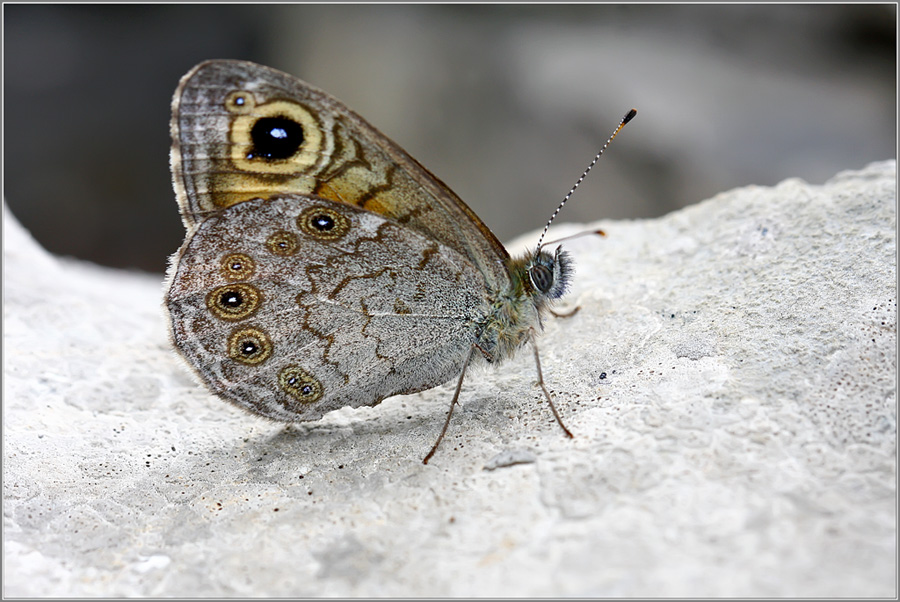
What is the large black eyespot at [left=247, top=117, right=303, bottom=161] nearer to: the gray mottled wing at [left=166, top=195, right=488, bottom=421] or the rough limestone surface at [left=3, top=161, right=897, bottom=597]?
the gray mottled wing at [left=166, top=195, right=488, bottom=421]

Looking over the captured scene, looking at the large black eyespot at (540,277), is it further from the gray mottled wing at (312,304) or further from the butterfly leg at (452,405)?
the butterfly leg at (452,405)

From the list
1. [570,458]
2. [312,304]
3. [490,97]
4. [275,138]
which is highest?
[490,97]

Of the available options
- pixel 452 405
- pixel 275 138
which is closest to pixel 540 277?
pixel 452 405

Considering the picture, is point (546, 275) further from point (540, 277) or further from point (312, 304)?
point (312, 304)

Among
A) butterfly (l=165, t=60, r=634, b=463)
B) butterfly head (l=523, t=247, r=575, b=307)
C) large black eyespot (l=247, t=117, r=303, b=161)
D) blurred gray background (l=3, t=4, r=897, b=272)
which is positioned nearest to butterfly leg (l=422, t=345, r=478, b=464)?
butterfly (l=165, t=60, r=634, b=463)

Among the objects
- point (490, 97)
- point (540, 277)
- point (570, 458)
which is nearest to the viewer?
point (570, 458)

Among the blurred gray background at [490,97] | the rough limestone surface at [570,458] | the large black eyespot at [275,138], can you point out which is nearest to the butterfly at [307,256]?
the large black eyespot at [275,138]

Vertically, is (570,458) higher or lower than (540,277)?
lower
